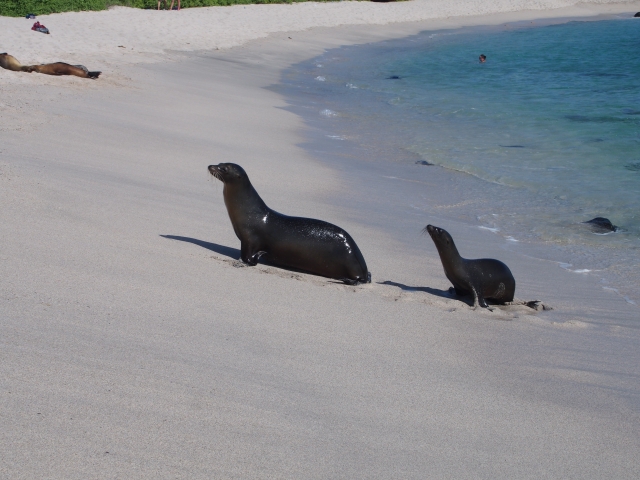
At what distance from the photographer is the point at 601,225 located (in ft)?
28.6

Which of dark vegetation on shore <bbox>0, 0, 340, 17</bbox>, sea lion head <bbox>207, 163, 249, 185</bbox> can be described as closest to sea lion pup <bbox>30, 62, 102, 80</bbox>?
sea lion head <bbox>207, 163, 249, 185</bbox>

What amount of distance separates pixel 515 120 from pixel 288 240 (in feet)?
37.9

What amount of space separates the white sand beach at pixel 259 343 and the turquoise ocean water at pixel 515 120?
1484mm

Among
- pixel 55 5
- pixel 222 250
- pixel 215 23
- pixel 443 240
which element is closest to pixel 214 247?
pixel 222 250

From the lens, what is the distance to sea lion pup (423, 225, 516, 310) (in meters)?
5.91

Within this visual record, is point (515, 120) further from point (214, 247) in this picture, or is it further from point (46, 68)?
point (214, 247)

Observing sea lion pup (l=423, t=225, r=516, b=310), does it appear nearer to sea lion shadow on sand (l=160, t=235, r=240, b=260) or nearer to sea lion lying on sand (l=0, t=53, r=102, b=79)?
sea lion shadow on sand (l=160, t=235, r=240, b=260)

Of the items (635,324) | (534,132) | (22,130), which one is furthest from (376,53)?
(635,324)

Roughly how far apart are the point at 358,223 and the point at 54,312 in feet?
14.2

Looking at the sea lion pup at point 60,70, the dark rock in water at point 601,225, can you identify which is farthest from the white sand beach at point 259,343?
the sea lion pup at point 60,70

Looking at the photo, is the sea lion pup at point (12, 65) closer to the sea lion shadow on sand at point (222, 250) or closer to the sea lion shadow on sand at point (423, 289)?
the sea lion shadow on sand at point (222, 250)

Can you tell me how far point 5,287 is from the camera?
13.4 feet

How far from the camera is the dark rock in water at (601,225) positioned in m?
8.63

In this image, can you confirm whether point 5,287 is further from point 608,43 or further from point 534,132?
point 608,43
